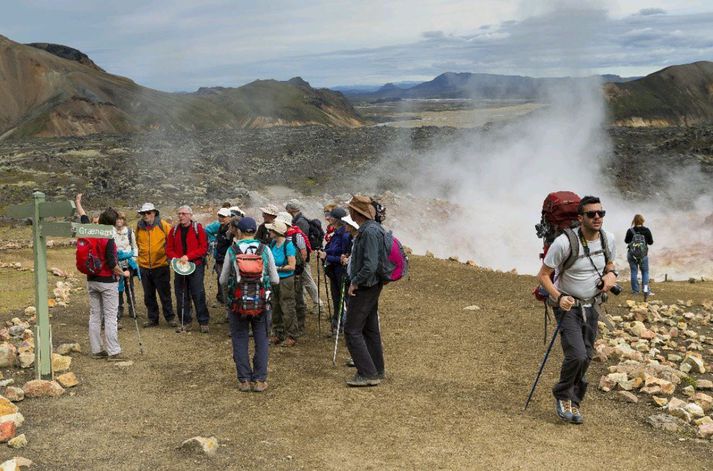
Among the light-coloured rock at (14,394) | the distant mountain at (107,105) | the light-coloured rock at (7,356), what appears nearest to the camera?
the light-coloured rock at (14,394)

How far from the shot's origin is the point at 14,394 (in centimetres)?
709

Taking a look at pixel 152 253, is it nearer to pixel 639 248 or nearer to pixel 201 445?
pixel 201 445

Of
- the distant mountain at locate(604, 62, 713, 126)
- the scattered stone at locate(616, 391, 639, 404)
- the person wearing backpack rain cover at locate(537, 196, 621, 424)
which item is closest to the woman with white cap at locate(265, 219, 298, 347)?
the person wearing backpack rain cover at locate(537, 196, 621, 424)

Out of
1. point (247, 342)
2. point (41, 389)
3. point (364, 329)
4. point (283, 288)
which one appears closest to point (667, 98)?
point (283, 288)

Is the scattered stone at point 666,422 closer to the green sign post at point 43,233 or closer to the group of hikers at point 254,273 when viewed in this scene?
the group of hikers at point 254,273

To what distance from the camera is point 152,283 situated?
1055 centimetres

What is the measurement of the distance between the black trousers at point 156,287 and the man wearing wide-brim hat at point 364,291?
3.88 metres

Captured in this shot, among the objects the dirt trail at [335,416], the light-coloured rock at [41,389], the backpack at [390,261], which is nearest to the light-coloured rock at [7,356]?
the dirt trail at [335,416]

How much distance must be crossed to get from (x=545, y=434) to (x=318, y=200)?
20654 mm

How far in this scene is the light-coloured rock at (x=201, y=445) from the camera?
232 inches

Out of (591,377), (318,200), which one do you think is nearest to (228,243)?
(591,377)

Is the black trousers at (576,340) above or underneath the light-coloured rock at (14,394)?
above

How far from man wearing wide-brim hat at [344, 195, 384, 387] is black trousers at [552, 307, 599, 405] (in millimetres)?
1872

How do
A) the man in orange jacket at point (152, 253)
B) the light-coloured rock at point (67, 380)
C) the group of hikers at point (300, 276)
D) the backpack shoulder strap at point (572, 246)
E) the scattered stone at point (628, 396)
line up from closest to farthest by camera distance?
the backpack shoulder strap at point (572, 246), the group of hikers at point (300, 276), the scattered stone at point (628, 396), the light-coloured rock at point (67, 380), the man in orange jacket at point (152, 253)
